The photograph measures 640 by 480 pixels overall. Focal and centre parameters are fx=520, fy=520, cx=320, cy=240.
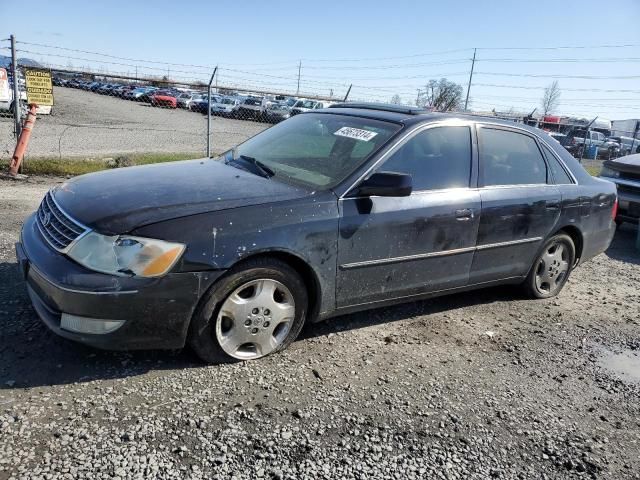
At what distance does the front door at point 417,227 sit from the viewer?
3502mm

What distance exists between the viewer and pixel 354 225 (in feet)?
11.3

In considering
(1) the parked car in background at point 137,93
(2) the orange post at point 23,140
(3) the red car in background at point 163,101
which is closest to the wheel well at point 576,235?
(2) the orange post at point 23,140

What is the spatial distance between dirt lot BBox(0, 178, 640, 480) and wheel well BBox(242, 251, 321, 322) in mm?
321

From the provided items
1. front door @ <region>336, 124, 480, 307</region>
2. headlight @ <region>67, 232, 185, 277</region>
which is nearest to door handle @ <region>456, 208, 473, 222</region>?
front door @ <region>336, 124, 480, 307</region>

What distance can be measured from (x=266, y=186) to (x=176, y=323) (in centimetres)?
110

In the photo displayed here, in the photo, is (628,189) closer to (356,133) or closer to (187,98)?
(356,133)

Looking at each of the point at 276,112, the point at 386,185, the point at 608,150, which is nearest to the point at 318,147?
the point at 386,185

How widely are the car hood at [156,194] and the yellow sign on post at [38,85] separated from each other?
17.2 ft

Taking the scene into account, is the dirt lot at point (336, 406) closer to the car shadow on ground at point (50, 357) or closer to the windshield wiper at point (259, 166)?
the car shadow on ground at point (50, 357)

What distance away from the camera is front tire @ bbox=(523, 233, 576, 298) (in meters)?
4.86

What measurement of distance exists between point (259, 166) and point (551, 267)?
2997 mm

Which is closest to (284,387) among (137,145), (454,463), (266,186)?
(454,463)

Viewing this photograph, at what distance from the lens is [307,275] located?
340 centimetres

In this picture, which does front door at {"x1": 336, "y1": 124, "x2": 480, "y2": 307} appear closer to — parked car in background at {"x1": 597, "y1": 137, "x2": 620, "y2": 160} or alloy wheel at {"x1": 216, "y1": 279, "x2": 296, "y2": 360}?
alloy wheel at {"x1": 216, "y1": 279, "x2": 296, "y2": 360}
